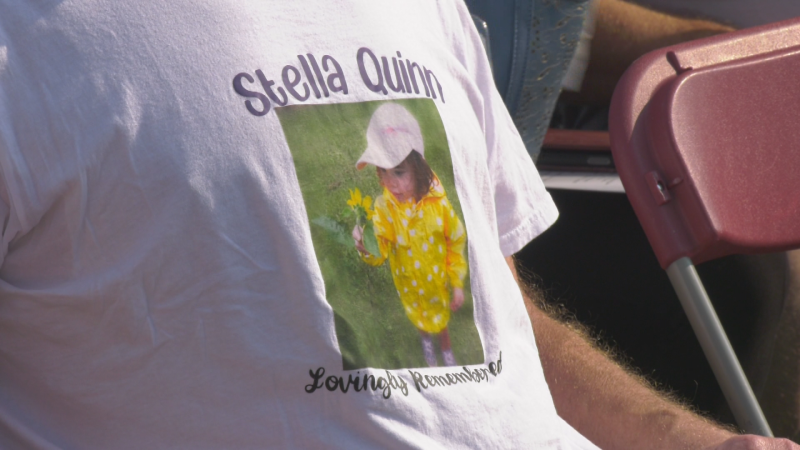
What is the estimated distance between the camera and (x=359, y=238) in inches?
34.2

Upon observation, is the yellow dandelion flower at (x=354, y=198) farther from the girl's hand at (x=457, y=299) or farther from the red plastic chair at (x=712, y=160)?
the red plastic chair at (x=712, y=160)

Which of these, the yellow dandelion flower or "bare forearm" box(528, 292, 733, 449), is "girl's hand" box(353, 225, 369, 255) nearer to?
the yellow dandelion flower

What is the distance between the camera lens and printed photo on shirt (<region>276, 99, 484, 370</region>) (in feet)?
2.77

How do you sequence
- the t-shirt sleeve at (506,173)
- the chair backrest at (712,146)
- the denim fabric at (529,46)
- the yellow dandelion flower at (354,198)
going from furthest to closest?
the denim fabric at (529,46)
the chair backrest at (712,146)
the t-shirt sleeve at (506,173)
the yellow dandelion flower at (354,198)

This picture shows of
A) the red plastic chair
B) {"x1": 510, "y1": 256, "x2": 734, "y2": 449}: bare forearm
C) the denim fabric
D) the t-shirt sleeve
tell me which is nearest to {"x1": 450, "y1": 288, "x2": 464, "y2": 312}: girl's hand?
the t-shirt sleeve

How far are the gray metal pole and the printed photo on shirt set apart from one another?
0.52m

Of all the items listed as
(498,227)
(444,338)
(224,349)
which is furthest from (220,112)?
(498,227)

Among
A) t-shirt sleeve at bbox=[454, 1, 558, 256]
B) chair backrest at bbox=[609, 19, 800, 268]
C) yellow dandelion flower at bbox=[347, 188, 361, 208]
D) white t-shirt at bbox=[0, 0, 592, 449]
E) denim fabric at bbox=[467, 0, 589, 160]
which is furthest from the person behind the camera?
denim fabric at bbox=[467, 0, 589, 160]

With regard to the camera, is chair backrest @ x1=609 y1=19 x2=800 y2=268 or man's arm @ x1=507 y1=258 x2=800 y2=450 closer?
man's arm @ x1=507 y1=258 x2=800 y2=450

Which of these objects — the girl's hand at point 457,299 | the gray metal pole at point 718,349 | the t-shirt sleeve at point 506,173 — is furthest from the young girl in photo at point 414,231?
the gray metal pole at point 718,349

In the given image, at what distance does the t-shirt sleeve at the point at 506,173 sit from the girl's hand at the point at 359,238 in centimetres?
35

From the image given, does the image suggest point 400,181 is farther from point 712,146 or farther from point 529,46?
point 529,46

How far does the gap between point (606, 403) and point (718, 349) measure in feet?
0.74

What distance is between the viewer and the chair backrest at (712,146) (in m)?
1.31
